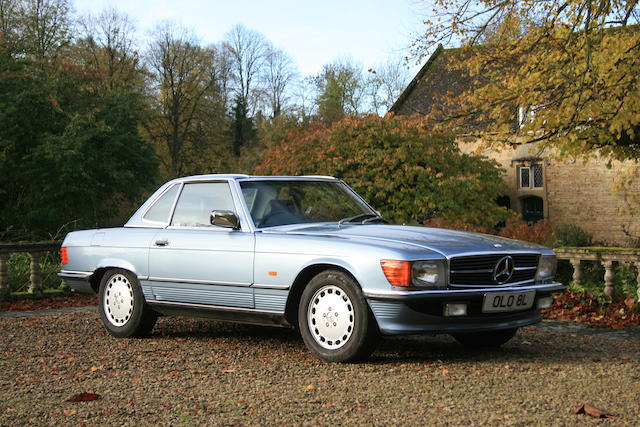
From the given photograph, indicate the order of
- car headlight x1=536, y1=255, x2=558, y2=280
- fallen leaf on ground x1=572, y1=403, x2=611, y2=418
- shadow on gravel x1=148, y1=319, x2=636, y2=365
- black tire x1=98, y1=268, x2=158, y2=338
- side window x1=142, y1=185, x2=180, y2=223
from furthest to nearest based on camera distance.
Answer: side window x1=142, y1=185, x2=180, y2=223
black tire x1=98, y1=268, x2=158, y2=338
car headlight x1=536, y1=255, x2=558, y2=280
shadow on gravel x1=148, y1=319, x2=636, y2=365
fallen leaf on ground x1=572, y1=403, x2=611, y2=418

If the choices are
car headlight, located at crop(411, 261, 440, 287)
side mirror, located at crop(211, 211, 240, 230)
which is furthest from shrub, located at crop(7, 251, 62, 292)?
car headlight, located at crop(411, 261, 440, 287)

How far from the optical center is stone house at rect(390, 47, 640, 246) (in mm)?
30328

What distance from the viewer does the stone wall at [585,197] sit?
30234mm

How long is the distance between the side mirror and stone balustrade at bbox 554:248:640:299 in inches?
208

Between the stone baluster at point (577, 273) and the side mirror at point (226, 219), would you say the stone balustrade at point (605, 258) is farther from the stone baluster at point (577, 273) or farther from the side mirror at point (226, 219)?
the side mirror at point (226, 219)

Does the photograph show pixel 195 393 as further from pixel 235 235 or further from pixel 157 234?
pixel 157 234

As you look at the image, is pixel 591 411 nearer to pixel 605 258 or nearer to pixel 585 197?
pixel 605 258

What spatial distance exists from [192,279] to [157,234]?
75cm

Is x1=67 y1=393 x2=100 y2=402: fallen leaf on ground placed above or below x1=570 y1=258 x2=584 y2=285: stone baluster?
below

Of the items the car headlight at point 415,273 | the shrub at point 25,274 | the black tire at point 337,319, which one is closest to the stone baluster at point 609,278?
the car headlight at point 415,273

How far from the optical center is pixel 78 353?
7039 millimetres

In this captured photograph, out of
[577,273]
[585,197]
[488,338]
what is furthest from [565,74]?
[585,197]

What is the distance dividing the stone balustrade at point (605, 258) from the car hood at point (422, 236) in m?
3.58

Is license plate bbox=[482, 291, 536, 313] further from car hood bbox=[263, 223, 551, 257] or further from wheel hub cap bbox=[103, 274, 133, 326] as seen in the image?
wheel hub cap bbox=[103, 274, 133, 326]
